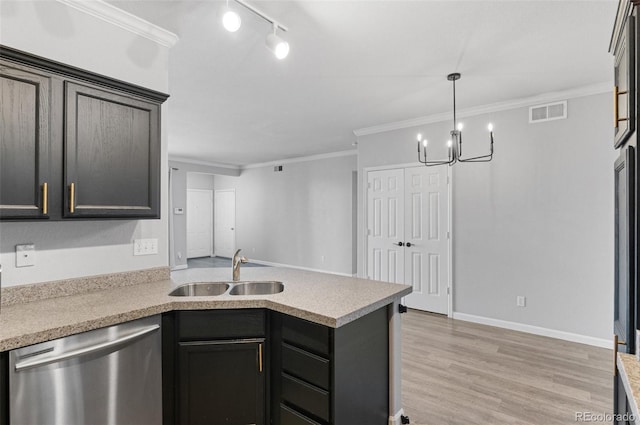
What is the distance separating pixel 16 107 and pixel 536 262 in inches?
184

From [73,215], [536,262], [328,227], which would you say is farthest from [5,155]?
[328,227]

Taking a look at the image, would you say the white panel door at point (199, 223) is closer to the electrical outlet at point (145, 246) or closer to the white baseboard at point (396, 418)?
the electrical outlet at point (145, 246)

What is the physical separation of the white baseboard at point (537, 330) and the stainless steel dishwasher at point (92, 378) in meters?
3.74

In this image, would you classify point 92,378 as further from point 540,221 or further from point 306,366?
point 540,221

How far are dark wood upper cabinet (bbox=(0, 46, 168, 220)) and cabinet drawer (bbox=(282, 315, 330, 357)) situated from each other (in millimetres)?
1146

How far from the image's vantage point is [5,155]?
152cm

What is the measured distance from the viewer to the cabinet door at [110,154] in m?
1.73

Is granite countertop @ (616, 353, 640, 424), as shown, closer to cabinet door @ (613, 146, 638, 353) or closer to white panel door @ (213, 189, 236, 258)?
cabinet door @ (613, 146, 638, 353)

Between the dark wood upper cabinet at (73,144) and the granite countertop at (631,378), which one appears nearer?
the granite countertop at (631,378)

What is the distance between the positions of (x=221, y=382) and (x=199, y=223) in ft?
28.1

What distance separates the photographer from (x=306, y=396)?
1657 mm

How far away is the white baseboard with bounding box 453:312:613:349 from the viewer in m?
Answer: 3.42

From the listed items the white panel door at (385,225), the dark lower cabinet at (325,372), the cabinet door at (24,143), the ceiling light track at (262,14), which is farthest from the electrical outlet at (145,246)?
the white panel door at (385,225)

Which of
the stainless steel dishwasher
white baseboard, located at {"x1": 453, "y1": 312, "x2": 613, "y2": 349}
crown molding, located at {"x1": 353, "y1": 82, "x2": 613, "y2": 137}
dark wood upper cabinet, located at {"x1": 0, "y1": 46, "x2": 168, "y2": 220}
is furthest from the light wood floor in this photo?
crown molding, located at {"x1": 353, "y1": 82, "x2": 613, "y2": 137}
